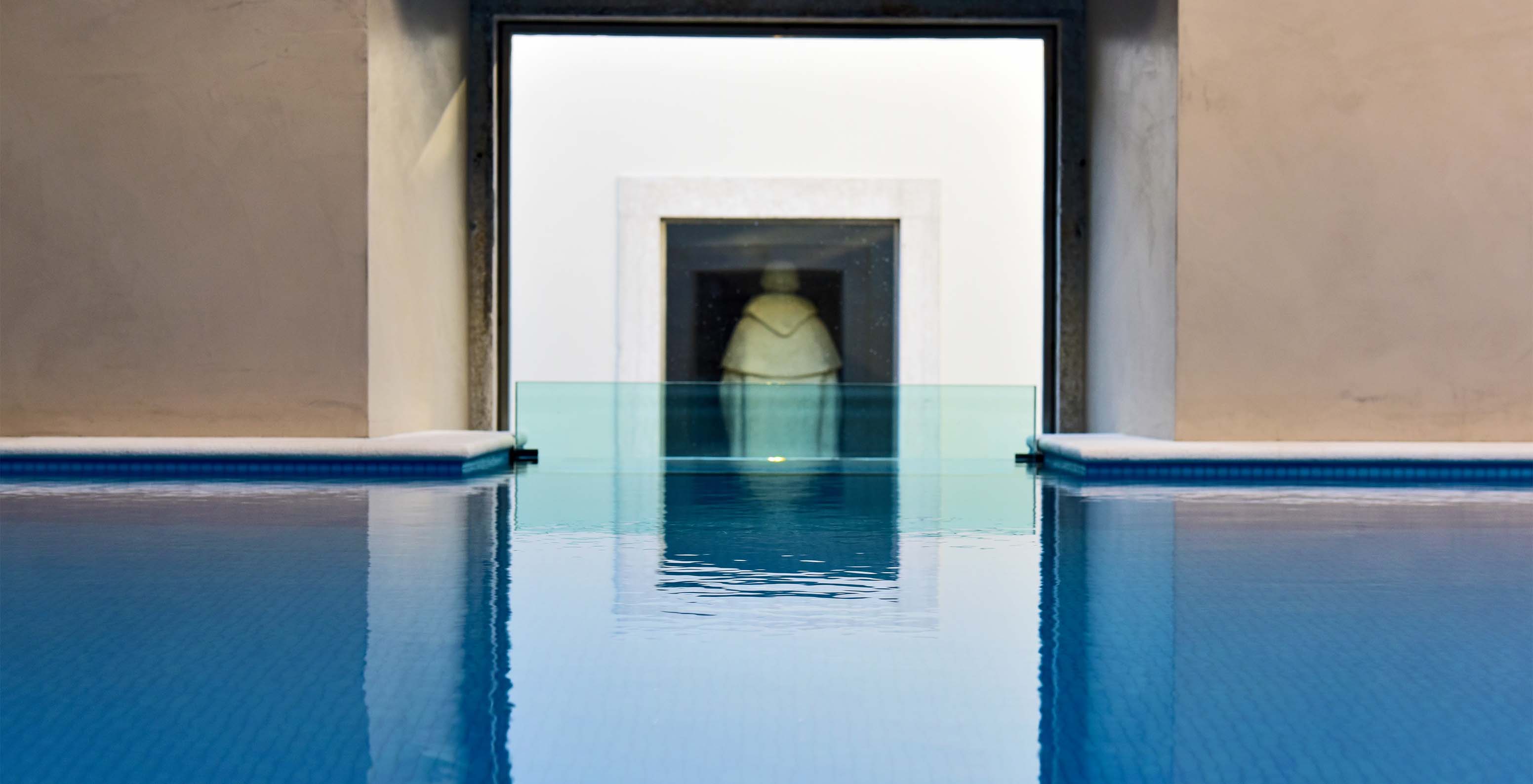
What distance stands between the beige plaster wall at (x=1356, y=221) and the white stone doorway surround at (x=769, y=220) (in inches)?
131

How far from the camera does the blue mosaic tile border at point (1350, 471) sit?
21.5ft

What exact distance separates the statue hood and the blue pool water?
507cm

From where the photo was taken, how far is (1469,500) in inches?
220

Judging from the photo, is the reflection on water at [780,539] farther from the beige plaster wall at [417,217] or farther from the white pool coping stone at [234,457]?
the beige plaster wall at [417,217]

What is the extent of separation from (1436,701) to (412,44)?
A: 6658 millimetres

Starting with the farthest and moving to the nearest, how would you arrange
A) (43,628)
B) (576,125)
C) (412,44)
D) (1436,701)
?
(576,125)
(412,44)
(43,628)
(1436,701)

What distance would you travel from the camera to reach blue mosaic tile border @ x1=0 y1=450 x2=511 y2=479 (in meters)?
6.50

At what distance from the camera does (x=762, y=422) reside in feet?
24.7

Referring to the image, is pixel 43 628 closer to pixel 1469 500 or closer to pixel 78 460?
pixel 78 460

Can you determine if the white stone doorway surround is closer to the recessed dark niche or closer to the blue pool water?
the recessed dark niche

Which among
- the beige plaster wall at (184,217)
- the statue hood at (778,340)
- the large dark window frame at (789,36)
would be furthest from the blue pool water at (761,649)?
the statue hood at (778,340)

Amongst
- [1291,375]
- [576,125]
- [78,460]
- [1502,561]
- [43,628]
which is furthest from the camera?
[576,125]

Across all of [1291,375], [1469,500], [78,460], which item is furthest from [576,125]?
[1469,500]

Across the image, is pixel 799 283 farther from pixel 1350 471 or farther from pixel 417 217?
pixel 1350 471
